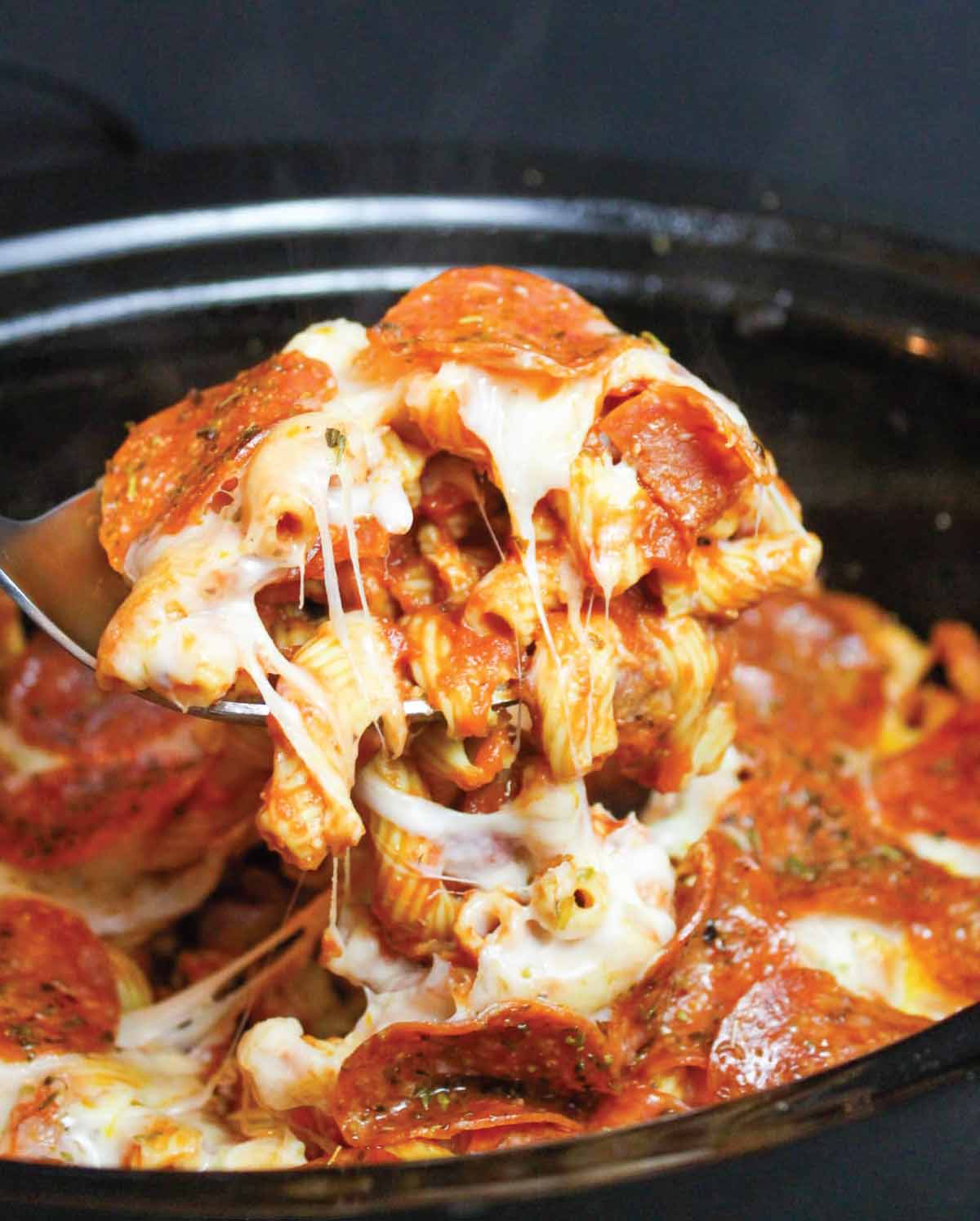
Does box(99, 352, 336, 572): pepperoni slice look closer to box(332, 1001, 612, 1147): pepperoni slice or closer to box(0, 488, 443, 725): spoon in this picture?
box(0, 488, 443, 725): spoon

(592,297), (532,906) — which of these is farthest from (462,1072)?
(592,297)

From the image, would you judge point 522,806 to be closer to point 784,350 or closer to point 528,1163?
point 528,1163

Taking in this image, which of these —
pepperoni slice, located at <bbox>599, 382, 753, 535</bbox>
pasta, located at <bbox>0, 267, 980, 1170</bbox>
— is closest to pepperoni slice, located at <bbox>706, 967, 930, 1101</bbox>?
pasta, located at <bbox>0, 267, 980, 1170</bbox>

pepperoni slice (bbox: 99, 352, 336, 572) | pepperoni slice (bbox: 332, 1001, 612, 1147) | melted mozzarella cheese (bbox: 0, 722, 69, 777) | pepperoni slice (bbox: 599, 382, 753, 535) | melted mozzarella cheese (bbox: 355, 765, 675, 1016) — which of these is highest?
pepperoni slice (bbox: 599, 382, 753, 535)

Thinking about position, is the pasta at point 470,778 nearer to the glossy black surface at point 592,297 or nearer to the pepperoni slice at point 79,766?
the pepperoni slice at point 79,766

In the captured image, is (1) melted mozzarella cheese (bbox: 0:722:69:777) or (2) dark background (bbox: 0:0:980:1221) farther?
(2) dark background (bbox: 0:0:980:1221)

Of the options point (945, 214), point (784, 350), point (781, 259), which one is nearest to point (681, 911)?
point (784, 350)
